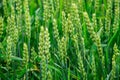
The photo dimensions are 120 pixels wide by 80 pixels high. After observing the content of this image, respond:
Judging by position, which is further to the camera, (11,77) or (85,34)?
(85,34)

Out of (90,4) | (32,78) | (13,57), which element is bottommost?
(32,78)

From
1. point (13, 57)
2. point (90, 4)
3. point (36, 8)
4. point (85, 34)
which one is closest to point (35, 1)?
point (36, 8)

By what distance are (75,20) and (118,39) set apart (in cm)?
46

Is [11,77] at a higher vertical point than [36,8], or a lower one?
lower

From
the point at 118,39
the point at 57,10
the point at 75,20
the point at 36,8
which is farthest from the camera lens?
the point at 36,8

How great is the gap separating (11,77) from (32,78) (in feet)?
0.46

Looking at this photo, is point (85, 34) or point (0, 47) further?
point (85, 34)

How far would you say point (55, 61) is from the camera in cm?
218

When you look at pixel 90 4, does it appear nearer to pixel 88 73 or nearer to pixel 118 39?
pixel 118 39

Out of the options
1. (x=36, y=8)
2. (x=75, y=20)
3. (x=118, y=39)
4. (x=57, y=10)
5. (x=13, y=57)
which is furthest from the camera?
(x=36, y=8)

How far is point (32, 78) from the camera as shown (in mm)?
2123

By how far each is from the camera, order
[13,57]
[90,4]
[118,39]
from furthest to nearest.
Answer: [90,4] → [118,39] → [13,57]

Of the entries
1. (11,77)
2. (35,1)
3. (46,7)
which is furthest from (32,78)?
(35,1)

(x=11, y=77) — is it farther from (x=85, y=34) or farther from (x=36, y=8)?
(x=36, y=8)
